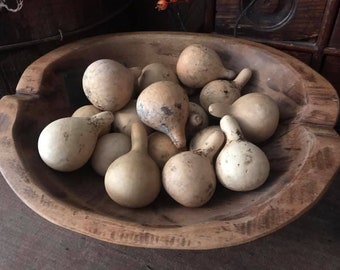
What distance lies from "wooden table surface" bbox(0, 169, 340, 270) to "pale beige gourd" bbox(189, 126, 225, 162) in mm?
177

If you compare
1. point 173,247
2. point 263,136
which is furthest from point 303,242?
point 173,247

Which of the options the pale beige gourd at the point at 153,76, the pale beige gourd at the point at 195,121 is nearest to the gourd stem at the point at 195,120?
the pale beige gourd at the point at 195,121

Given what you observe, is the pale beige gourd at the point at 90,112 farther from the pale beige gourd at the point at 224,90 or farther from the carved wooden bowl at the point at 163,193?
the pale beige gourd at the point at 224,90

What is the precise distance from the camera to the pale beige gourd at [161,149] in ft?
1.78

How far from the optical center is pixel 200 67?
64cm

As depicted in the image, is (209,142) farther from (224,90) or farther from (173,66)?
(173,66)

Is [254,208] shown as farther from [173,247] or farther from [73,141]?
[73,141]

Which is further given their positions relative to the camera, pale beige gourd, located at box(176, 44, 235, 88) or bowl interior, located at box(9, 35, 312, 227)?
pale beige gourd, located at box(176, 44, 235, 88)

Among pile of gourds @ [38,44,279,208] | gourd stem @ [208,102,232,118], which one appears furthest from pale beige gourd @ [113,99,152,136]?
gourd stem @ [208,102,232,118]

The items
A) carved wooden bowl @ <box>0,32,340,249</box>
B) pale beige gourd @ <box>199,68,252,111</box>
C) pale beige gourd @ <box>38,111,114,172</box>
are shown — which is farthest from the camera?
pale beige gourd @ <box>199,68,252,111</box>

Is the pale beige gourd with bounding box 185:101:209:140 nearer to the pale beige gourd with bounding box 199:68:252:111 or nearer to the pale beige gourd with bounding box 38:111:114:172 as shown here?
the pale beige gourd with bounding box 199:68:252:111

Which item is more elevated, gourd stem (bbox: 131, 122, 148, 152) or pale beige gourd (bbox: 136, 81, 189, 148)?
pale beige gourd (bbox: 136, 81, 189, 148)

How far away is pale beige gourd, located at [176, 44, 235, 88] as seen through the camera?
0.64 m

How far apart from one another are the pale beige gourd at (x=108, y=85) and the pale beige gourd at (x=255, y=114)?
0.15 meters
